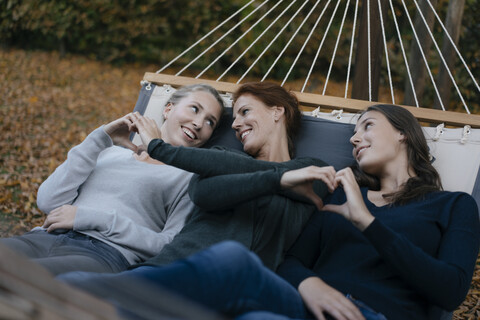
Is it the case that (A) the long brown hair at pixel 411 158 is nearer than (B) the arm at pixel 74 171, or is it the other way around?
(A) the long brown hair at pixel 411 158

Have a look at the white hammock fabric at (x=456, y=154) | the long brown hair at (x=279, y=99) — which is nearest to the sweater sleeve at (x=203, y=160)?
the long brown hair at (x=279, y=99)

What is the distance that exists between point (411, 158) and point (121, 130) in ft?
3.61

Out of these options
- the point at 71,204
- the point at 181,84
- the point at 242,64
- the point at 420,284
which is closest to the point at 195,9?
the point at 242,64

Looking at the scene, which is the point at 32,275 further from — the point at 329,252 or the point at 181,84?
the point at 181,84

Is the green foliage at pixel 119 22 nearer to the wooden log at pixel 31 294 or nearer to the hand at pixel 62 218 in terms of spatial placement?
the hand at pixel 62 218

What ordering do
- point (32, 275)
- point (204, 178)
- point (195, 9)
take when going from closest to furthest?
point (32, 275) < point (204, 178) < point (195, 9)

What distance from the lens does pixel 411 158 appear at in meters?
1.79

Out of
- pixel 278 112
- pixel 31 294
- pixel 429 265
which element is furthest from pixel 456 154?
pixel 31 294

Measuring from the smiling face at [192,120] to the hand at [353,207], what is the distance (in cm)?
72

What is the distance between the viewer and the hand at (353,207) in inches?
53.9

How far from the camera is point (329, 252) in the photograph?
160 centimetres

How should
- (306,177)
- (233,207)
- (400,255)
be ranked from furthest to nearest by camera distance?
(233,207)
(306,177)
(400,255)

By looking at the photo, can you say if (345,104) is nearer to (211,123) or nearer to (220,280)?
(211,123)

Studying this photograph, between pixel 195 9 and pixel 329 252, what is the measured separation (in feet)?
19.8
